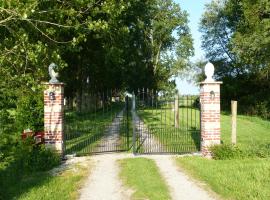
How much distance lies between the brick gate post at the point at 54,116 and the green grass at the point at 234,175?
13.2 ft

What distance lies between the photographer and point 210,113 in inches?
628

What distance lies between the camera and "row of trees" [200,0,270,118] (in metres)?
33.8

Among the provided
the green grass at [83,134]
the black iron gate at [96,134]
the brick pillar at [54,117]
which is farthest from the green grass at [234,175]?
the green grass at [83,134]

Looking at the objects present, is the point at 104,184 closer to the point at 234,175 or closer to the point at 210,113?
the point at 234,175

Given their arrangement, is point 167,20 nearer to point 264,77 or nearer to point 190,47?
point 190,47

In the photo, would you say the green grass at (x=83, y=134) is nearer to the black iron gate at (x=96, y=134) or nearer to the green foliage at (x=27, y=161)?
the black iron gate at (x=96, y=134)

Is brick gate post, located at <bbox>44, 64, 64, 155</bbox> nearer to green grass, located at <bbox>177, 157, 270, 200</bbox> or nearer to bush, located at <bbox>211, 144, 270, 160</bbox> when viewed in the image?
green grass, located at <bbox>177, 157, 270, 200</bbox>

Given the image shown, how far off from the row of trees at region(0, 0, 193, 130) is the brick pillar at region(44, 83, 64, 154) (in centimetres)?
83

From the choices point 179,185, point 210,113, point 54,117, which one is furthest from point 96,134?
point 179,185

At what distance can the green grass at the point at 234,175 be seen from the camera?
10180 millimetres

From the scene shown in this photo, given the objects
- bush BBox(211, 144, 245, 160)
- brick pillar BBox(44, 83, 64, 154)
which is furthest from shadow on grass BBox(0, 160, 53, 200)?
bush BBox(211, 144, 245, 160)

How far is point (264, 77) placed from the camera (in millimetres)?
46312

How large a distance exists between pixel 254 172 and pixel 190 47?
201ft

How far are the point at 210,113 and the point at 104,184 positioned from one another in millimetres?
5706
